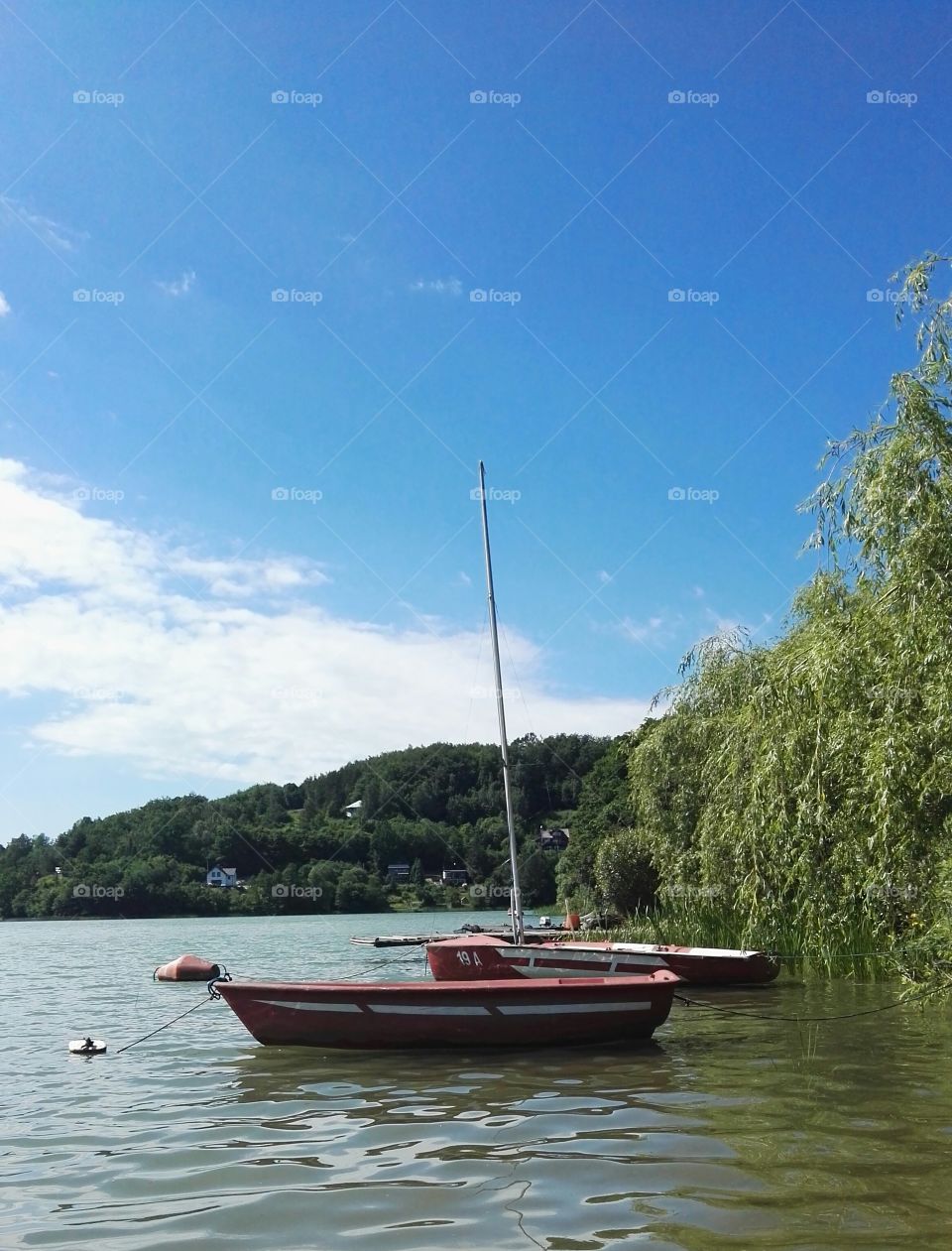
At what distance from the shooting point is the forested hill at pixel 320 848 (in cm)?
8838

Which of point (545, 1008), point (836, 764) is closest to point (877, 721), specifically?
point (836, 764)

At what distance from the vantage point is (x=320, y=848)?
106m

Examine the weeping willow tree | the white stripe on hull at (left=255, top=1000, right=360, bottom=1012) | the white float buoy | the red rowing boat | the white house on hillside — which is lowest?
the white float buoy

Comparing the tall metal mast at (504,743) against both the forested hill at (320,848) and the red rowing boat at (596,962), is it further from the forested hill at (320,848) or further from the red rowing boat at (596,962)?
the forested hill at (320,848)

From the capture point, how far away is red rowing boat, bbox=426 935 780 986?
19.5 metres

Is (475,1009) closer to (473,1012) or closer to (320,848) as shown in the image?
(473,1012)

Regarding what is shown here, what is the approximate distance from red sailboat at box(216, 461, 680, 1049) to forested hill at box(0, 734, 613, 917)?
66.4 metres

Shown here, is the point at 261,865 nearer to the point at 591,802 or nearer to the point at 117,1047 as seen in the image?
the point at 591,802

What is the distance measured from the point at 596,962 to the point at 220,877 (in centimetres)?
8422

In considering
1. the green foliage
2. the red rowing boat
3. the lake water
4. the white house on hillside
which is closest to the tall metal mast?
the red rowing boat

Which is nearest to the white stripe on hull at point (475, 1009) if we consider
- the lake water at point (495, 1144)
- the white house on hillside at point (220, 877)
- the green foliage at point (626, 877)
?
the lake water at point (495, 1144)

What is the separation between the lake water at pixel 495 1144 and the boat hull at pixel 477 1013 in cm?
27

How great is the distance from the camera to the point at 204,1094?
11781 mm

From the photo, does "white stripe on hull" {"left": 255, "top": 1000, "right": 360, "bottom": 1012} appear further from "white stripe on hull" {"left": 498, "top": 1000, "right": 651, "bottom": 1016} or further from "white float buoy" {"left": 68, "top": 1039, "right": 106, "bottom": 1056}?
"white float buoy" {"left": 68, "top": 1039, "right": 106, "bottom": 1056}
